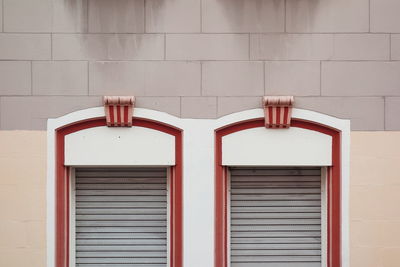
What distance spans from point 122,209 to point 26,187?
96 centimetres

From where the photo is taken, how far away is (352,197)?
18.8 feet

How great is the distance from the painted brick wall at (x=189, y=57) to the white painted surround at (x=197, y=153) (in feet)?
0.34

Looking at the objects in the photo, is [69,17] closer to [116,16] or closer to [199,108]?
[116,16]

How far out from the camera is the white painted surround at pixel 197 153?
5723mm

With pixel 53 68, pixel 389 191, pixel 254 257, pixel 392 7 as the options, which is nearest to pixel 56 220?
pixel 53 68

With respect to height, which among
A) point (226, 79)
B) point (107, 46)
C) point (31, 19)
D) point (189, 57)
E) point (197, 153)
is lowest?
point (197, 153)

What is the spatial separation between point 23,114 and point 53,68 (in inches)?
20.9

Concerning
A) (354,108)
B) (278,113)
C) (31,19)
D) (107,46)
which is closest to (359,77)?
(354,108)

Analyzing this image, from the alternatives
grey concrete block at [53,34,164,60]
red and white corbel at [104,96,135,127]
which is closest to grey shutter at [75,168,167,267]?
red and white corbel at [104,96,135,127]

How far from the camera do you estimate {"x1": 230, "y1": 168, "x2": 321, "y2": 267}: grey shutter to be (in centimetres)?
595

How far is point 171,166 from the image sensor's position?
584cm

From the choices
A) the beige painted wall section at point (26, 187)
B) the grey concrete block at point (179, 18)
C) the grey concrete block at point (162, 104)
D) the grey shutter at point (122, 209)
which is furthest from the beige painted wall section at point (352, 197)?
the grey concrete block at point (179, 18)

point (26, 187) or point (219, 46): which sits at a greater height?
point (219, 46)

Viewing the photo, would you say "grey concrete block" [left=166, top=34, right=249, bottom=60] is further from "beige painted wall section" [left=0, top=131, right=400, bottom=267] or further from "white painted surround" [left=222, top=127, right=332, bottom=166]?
"beige painted wall section" [left=0, top=131, right=400, bottom=267]
